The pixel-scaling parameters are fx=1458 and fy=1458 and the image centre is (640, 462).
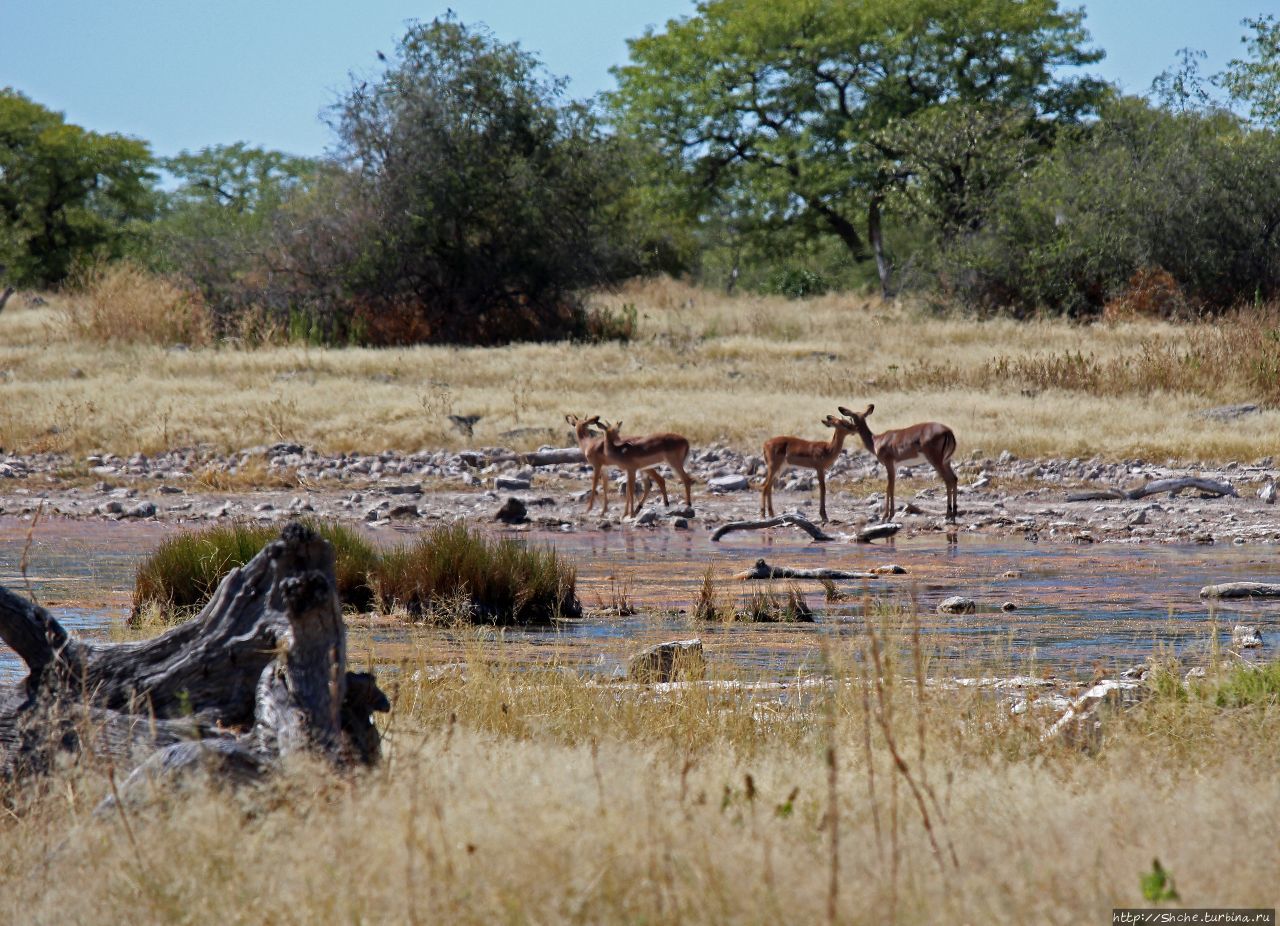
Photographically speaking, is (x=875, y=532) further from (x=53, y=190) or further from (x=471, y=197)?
(x=53, y=190)

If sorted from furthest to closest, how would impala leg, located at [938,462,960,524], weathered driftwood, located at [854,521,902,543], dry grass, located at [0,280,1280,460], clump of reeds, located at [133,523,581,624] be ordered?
dry grass, located at [0,280,1280,460] → impala leg, located at [938,462,960,524] → weathered driftwood, located at [854,521,902,543] → clump of reeds, located at [133,523,581,624]

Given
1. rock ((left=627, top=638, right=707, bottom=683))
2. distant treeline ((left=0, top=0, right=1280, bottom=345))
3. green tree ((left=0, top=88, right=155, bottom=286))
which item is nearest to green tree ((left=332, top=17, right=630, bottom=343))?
distant treeline ((left=0, top=0, right=1280, bottom=345))

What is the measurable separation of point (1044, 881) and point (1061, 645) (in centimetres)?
551

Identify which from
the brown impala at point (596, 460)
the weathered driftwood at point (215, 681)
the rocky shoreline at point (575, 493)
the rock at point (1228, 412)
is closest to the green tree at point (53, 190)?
the rocky shoreline at point (575, 493)

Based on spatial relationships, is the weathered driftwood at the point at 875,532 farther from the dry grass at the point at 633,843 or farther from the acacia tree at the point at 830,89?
the acacia tree at the point at 830,89

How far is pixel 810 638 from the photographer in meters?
9.11

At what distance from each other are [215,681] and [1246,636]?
20.2ft

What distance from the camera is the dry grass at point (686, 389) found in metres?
20.7

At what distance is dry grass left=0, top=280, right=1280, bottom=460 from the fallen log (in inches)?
212

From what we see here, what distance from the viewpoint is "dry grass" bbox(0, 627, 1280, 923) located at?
334 cm

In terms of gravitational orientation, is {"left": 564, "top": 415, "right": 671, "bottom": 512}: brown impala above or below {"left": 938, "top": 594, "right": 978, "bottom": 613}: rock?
above

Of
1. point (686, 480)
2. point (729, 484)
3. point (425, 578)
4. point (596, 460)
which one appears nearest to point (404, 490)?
point (596, 460)

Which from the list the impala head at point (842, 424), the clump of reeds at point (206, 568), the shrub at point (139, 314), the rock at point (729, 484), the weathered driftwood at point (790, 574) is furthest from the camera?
the shrub at point (139, 314)

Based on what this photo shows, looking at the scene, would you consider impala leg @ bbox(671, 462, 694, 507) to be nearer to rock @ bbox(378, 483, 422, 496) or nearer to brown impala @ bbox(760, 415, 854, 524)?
brown impala @ bbox(760, 415, 854, 524)
